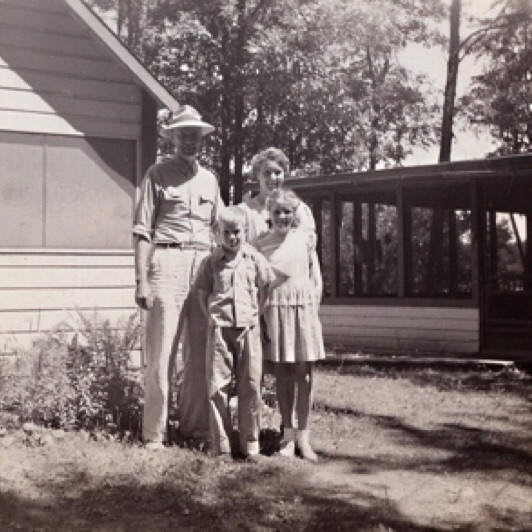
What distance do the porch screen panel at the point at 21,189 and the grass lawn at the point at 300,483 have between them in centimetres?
359

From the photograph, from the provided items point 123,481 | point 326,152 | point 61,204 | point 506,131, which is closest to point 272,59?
point 326,152

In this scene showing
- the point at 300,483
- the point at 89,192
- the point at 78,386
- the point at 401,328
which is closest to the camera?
the point at 300,483

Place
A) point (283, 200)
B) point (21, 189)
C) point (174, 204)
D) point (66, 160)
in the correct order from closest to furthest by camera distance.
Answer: point (283, 200)
point (174, 204)
point (21, 189)
point (66, 160)

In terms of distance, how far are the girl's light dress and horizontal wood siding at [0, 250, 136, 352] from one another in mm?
3457

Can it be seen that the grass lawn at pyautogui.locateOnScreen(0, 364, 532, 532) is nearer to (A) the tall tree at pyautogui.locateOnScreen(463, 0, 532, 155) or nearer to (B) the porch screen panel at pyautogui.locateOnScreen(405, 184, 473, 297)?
(B) the porch screen panel at pyautogui.locateOnScreen(405, 184, 473, 297)

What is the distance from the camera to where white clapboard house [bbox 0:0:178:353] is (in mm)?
9078

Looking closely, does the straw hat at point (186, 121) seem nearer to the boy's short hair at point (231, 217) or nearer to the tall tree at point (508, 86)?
the boy's short hair at point (231, 217)

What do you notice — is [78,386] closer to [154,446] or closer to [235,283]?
[154,446]

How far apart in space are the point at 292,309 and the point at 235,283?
0.45m

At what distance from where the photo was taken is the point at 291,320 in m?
5.59

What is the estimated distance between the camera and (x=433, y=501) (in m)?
4.88

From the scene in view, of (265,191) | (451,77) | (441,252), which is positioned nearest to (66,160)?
(265,191)

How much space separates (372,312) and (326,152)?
41.9ft

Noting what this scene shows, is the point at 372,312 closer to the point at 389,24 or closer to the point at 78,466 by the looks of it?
the point at 78,466
